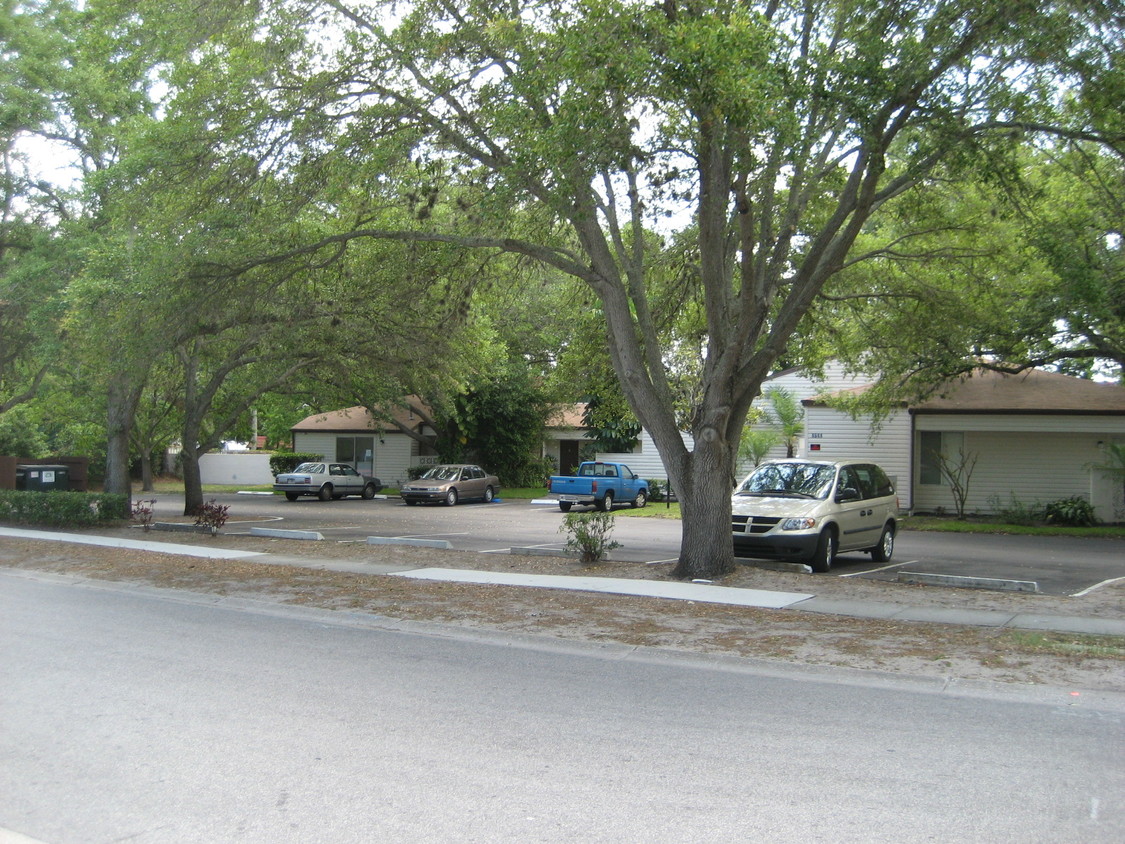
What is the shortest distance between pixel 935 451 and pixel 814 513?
1496cm

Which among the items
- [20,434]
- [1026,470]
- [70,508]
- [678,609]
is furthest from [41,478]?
[1026,470]

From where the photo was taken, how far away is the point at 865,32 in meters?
11.2

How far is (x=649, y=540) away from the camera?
21.1 metres

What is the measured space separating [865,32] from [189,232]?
9751 millimetres

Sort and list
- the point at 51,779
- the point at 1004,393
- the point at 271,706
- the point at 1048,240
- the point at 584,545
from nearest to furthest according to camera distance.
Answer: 1. the point at 51,779
2. the point at 271,706
3. the point at 1048,240
4. the point at 584,545
5. the point at 1004,393

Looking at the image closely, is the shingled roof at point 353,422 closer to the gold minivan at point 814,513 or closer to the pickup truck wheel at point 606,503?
the pickup truck wheel at point 606,503

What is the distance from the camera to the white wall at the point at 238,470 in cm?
5147

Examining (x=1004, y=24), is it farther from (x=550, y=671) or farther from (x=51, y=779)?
(x=51, y=779)

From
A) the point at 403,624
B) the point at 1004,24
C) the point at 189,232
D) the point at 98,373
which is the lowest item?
the point at 403,624

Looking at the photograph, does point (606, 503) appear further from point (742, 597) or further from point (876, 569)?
point (742, 597)

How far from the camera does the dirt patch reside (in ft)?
28.8

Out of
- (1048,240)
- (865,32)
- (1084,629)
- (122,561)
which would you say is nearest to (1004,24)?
(865,32)

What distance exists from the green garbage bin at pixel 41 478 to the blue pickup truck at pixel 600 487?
47.7 feet

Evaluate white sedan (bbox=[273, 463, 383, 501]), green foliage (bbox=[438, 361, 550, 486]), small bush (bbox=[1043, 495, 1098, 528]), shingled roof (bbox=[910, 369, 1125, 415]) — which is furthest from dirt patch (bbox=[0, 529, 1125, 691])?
green foliage (bbox=[438, 361, 550, 486])
